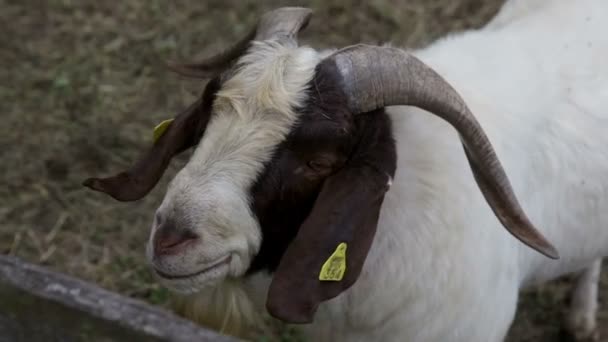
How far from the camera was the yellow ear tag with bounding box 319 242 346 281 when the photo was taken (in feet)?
9.25

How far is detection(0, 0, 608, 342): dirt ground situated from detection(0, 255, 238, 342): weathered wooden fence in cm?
126

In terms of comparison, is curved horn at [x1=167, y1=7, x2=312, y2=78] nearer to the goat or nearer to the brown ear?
the goat

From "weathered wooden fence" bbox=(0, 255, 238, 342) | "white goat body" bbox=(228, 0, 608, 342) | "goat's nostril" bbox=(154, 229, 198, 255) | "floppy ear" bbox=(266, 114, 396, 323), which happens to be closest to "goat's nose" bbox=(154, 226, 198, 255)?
"goat's nostril" bbox=(154, 229, 198, 255)

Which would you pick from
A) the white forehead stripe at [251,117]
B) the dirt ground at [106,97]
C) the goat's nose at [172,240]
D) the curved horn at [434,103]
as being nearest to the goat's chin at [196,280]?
the goat's nose at [172,240]

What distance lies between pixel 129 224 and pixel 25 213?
56cm

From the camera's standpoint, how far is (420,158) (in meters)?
3.16

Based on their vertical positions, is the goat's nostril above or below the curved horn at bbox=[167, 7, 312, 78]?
below

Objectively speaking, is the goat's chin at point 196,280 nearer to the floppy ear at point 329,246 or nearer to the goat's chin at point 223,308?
the floppy ear at point 329,246

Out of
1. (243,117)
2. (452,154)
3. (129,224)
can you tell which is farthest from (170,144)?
(129,224)

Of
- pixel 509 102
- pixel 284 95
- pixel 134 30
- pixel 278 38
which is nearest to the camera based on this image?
pixel 284 95

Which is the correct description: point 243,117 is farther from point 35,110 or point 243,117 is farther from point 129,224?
point 35,110

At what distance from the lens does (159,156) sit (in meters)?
3.25

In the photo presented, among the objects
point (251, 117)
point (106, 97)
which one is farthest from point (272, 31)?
point (106, 97)

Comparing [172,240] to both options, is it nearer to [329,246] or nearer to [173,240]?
[173,240]
